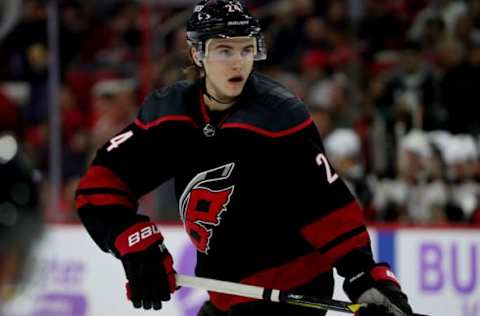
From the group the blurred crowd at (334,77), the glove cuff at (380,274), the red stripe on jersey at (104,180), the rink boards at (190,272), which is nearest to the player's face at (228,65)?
the red stripe on jersey at (104,180)

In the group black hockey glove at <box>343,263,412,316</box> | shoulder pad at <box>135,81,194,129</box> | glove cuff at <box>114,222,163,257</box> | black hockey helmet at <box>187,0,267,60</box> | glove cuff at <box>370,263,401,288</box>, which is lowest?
black hockey glove at <box>343,263,412,316</box>

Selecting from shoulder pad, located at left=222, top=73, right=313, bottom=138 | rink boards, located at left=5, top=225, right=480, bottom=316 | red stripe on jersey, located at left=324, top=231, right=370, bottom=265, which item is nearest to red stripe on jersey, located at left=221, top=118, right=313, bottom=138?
shoulder pad, located at left=222, top=73, right=313, bottom=138

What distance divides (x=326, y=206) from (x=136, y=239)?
543mm

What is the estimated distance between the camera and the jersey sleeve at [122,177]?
3160mm

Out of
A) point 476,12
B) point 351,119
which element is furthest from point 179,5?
point 476,12

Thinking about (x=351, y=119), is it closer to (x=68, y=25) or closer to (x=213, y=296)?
(x=68, y=25)

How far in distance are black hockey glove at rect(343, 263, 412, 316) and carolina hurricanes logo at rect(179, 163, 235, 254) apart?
1.38 ft

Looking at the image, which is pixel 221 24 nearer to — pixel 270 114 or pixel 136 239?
pixel 270 114

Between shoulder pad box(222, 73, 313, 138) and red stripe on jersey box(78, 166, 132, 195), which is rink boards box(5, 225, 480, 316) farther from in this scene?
shoulder pad box(222, 73, 313, 138)

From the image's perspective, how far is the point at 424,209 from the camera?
6203 millimetres

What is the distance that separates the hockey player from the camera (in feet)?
9.91

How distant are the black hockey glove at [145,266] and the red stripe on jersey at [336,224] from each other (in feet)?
1.38

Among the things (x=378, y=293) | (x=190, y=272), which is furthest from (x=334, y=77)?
(x=378, y=293)

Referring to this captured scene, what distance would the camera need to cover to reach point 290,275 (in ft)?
10.5
